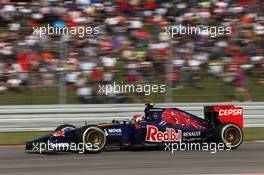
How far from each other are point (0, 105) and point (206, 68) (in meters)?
4.70

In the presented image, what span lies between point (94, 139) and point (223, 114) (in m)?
2.43

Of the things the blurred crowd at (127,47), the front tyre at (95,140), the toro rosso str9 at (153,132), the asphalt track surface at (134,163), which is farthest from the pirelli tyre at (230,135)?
the blurred crowd at (127,47)

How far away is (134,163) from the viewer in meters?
7.86

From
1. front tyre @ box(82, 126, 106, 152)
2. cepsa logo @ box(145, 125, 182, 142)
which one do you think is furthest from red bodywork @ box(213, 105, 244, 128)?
front tyre @ box(82, 126, 106, 152)

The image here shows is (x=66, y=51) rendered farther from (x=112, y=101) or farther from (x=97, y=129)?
(x=97, y=129)

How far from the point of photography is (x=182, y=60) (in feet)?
41.5

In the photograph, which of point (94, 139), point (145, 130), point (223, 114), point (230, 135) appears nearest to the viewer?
point (94, 139)

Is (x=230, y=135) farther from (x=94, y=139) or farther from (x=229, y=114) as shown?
(x=94, y=139)

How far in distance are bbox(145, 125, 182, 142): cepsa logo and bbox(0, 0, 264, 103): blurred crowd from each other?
3.07 meters

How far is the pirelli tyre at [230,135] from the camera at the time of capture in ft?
31.1

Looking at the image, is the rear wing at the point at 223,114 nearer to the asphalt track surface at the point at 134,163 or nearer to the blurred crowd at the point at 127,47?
the asphalt track surface at the point at 134,163

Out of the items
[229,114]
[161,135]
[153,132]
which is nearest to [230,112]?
[229,114]

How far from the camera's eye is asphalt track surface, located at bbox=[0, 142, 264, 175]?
7.18 metres

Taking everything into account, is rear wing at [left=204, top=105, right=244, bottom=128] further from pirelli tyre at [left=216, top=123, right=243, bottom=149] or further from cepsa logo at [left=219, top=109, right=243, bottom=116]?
pirelli tyre at [left=216, top=123, right=243, bottom=149]
